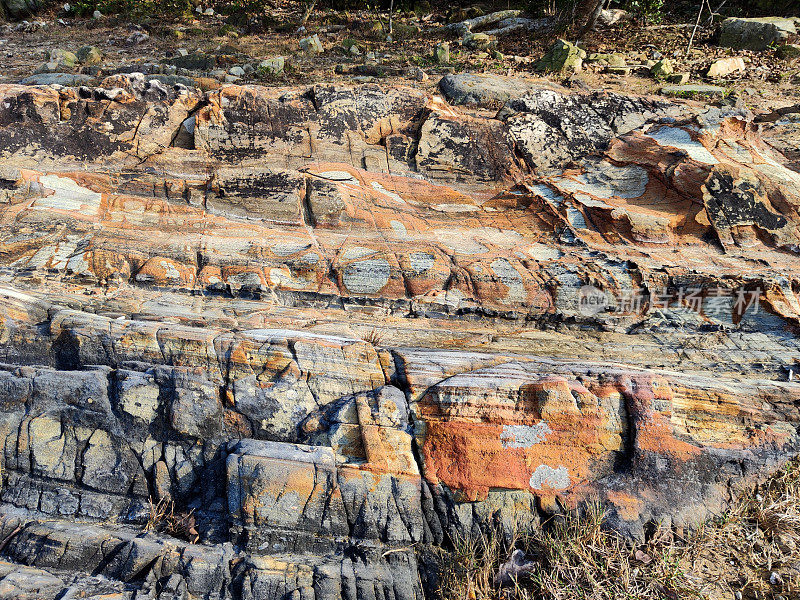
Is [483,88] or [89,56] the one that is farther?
[89,56]

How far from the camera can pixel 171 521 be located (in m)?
3.08

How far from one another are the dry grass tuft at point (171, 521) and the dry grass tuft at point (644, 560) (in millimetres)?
1561

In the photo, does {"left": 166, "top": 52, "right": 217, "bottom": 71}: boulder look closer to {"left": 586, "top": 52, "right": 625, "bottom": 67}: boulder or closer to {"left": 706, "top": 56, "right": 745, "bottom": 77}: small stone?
{"left": 586, "top": 52, "right": 625, "bottom": 67}: boulder

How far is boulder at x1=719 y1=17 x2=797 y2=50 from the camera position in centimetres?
941

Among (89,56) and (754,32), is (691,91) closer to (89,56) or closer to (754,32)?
(754,32)

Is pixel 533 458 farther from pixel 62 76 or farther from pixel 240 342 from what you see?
pixel 62 76

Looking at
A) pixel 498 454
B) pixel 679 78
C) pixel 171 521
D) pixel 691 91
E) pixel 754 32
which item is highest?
pixel 754 32

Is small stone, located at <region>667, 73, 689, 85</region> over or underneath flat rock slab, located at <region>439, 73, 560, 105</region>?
over

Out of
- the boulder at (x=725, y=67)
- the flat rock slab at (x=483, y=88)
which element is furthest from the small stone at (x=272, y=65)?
the boulder at (x=725, y=67)

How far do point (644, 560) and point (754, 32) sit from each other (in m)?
10.9

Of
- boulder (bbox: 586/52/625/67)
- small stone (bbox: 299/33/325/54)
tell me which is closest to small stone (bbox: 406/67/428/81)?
small stone (bbox: 299/33/325/54)

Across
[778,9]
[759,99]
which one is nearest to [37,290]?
[759,99]

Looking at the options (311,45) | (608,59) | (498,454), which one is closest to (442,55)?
(311,45)

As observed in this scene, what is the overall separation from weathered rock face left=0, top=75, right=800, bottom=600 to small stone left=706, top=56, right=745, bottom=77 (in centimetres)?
324
